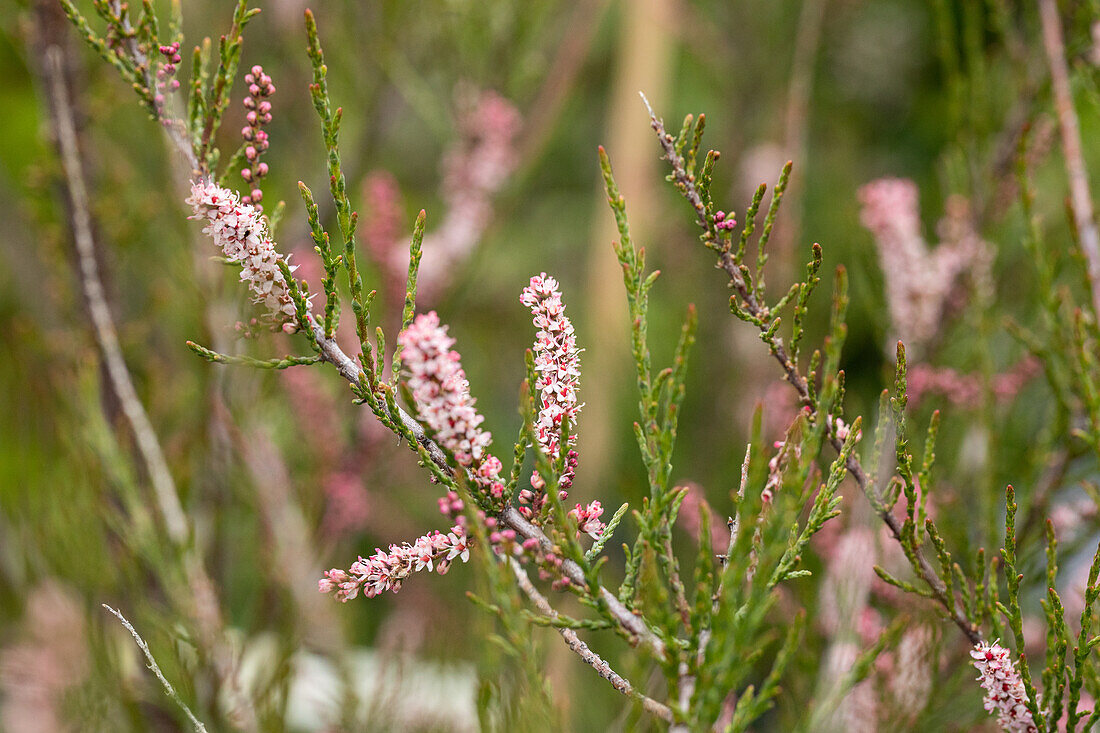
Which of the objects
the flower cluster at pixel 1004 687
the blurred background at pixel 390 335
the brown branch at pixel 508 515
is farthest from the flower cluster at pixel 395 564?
the flower cluster at pixel 1004 687

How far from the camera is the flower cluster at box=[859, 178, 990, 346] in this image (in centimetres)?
104

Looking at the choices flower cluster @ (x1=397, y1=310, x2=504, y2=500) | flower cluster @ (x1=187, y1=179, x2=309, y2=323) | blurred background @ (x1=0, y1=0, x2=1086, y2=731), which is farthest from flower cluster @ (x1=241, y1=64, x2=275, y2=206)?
blurred background @ (x1=0, y1=0, x2=1086, y2=731)

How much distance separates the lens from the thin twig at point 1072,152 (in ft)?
2.51

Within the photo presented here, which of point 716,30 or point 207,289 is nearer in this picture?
point 207,289

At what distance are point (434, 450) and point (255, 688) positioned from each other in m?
0.62

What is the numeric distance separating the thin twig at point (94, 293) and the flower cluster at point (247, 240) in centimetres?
57

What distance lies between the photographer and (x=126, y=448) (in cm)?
95

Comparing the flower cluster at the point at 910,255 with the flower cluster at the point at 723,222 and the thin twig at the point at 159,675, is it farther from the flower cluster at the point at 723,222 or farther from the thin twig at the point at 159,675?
the thin twig at the point at 159,675

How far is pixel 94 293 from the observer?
89cm

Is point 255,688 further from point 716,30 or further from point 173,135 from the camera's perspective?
point 716,30

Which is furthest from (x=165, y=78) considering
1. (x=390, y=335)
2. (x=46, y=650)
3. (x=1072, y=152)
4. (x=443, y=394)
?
(x=46, y=650)

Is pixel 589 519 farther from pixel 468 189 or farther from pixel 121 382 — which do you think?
pixel 468 189

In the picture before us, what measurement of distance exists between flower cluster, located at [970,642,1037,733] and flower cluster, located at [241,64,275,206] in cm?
46

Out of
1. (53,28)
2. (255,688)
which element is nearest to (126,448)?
(255,688)
